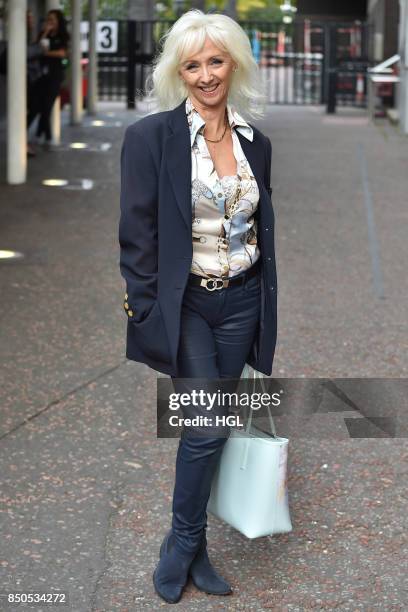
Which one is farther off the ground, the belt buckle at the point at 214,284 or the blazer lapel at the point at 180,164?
the blazer lapel at the point at 180,164

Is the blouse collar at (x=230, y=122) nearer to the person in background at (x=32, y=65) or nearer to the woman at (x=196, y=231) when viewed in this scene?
the woman at (x=196, y=231)

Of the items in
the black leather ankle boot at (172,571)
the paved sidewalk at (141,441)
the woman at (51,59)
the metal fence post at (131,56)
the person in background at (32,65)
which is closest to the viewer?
the black leather ankle boot at (172,571)

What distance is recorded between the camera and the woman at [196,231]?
11.7 ft

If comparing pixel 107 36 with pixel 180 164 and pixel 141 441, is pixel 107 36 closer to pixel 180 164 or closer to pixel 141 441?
pixel 141 441

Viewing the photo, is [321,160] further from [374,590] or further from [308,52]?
[308,52]

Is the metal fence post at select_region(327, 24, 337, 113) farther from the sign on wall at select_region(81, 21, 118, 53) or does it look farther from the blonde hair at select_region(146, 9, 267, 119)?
the blonde hair at select_region(146, 9, 267, 119)

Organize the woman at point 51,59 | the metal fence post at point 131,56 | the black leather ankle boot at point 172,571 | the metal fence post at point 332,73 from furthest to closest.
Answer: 1. the metal fence post at point 131,56
2. the metal fence post at point 332,73
3. the woman at point 51,59
4. the black leather ankle boot at point 172,571

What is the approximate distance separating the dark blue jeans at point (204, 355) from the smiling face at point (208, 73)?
58cm

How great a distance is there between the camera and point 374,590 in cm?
396

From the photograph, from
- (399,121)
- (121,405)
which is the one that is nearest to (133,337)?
→ (121,405)

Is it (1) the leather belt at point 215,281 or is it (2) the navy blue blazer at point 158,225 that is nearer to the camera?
(2) the navy blue blazer at point 158,225

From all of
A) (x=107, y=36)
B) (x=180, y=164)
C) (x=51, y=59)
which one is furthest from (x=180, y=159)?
(x=107, y=36)

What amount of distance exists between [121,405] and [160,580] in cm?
195

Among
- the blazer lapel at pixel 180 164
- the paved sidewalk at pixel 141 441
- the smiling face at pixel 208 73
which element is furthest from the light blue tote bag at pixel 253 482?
the smiling face at pixel 208 73
